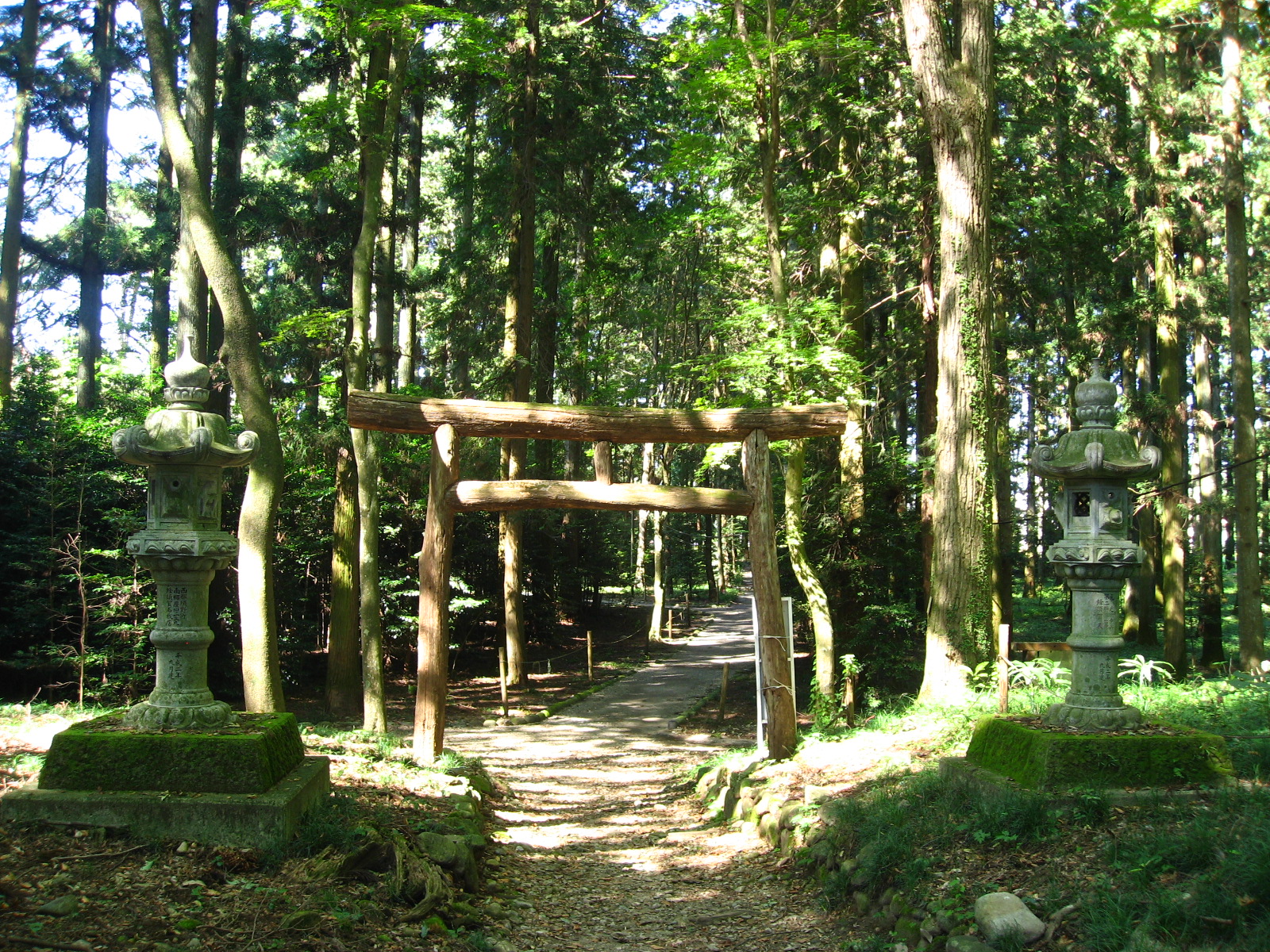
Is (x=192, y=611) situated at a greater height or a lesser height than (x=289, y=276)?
lesser

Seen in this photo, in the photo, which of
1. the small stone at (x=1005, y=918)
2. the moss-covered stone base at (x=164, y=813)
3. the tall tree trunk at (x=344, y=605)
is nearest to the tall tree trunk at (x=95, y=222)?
the tall tree trunk at (x=344, y=605)

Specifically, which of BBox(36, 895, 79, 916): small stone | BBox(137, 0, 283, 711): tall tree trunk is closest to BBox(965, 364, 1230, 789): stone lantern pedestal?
BBox(36, 895, 79, 916): small stone

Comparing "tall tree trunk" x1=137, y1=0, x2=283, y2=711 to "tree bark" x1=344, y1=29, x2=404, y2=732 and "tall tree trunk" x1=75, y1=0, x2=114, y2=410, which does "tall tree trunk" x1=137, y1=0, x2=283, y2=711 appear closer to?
"tree bark" x1=344, y1=29, x2=404, y2=732

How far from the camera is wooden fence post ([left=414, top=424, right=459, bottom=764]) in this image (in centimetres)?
948

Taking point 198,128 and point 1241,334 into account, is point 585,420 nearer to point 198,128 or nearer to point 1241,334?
point 198,128

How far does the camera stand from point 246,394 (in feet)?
32.6

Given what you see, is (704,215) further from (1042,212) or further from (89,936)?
(89,936)

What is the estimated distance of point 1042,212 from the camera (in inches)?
602

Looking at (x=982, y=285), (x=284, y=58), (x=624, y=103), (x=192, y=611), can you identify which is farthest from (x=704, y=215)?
(x=192, y=611)

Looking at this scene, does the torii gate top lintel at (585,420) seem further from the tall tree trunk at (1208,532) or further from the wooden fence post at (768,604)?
the tall tree trunk at (1208,532)

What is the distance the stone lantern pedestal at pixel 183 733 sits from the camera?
17.7 ft

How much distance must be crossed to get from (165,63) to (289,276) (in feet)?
42.8

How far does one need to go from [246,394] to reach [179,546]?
171 inches

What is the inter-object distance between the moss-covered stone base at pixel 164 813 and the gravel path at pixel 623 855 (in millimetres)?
1780
